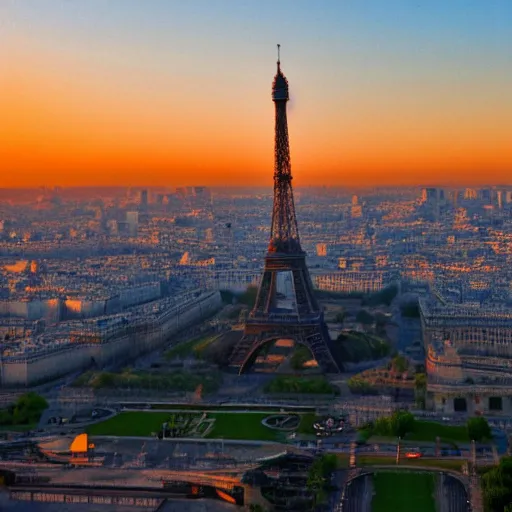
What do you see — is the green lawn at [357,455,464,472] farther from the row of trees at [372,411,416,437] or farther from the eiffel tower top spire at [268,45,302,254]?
the eiffel tower top spire at [268,45,302,254]

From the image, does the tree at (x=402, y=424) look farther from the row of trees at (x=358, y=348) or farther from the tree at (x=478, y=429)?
the row of trees at (x=358, y=348)

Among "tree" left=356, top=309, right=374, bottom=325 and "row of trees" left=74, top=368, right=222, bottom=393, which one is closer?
"row of trees" left=74, top=368, right=222, bottom=393

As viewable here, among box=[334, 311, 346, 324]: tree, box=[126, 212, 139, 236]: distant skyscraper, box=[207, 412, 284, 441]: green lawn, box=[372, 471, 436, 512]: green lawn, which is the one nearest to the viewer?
box=[372, 471, 436, 512]: green lawn

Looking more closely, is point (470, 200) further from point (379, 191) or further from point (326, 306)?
point (326, 306)

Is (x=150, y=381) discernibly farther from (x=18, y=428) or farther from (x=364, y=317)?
(x=364, y=317)

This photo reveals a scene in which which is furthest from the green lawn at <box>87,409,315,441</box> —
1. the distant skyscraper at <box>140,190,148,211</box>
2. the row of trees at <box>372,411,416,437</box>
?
the distant skyscraper at <box>140,190,148,211</box>

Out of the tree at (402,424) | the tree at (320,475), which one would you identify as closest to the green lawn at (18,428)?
the tree at (320,475)

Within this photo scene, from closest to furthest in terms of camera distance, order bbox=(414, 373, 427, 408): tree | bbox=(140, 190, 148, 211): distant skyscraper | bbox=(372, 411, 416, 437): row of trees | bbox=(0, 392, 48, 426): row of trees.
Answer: bbox=(372, 411, 416, 437): row of trees → bbox=(0, 392, 48, 426): row of trees → bbox=(414, 373, 427, 408): tree → bbox=(140, 190, 148, 211): distant skyscraper

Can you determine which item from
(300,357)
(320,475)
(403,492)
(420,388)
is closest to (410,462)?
(403,492)
